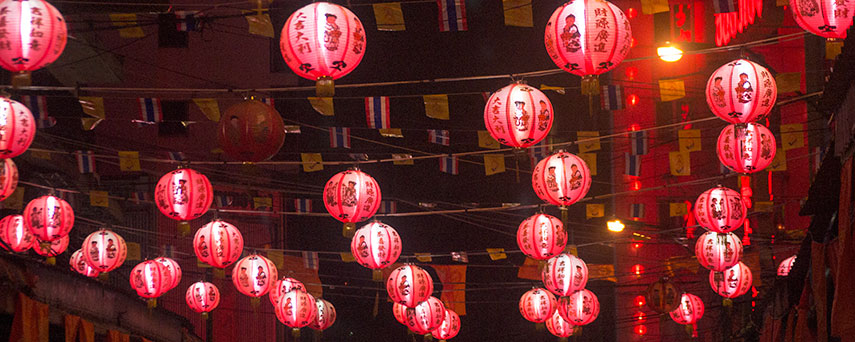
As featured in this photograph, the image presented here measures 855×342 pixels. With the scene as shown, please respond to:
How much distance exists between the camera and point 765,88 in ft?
37.5

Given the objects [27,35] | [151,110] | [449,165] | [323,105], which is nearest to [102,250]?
[151,110]

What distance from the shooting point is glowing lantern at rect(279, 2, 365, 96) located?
10.1m

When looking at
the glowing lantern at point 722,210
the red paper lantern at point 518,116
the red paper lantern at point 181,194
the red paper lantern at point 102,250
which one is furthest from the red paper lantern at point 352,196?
the glowing lantern at point 722,210

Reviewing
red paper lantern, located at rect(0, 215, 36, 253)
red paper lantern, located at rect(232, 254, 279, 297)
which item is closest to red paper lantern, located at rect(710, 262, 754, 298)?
red paper lantern, located at rect(232, 254, 279, 297)

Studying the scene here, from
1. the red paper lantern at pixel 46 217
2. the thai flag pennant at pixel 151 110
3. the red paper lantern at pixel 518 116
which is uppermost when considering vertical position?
the thai flag pennant at pixel 151 110

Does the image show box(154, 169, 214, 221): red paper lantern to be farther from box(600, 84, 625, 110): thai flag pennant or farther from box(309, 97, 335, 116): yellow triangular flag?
box(600, 84, 625, 110): thai flag pennant

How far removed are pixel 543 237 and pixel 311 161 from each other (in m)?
4.56

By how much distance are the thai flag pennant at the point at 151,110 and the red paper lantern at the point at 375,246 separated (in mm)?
3786

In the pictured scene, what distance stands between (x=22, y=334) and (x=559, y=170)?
25.5 feet

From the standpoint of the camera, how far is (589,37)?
9.87 metres

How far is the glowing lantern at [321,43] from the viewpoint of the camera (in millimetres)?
10055

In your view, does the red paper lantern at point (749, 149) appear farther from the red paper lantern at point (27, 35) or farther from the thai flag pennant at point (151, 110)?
the red paper lantern at point (27, 35)

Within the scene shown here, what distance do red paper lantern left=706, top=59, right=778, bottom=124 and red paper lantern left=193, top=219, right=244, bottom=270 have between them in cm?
847

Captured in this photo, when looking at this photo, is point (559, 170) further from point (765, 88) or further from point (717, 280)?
point (717, 280)
